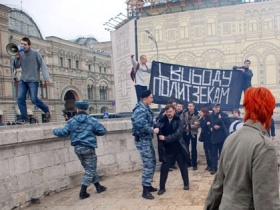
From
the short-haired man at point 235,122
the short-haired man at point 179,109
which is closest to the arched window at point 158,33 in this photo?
the short-haired man at point 179,109

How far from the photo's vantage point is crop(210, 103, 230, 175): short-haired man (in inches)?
293

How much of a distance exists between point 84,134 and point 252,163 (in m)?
4.26

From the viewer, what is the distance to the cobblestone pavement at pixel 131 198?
5.43 m

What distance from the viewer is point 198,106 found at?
8.71 meters

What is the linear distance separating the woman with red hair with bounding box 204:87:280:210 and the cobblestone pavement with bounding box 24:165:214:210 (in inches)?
124

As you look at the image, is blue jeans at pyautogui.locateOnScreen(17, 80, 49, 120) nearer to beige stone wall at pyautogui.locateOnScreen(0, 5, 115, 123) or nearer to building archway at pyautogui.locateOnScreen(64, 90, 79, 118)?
beige stone wall at pyautogui.locateOnScreen(0, 5, 115, 123)

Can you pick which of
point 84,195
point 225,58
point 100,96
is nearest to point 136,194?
point 84,195

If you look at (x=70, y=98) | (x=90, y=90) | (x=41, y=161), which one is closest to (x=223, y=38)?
(x=41, y=161)

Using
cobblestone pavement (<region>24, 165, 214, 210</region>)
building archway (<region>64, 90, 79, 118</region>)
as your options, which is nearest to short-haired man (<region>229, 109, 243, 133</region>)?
cobblestone pavement (<region>24, 165, 214, 210</region>)

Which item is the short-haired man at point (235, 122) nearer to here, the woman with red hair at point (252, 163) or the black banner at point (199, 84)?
the black banner at point (199, 84)

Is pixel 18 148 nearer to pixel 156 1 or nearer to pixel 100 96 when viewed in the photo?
pixel 156 1

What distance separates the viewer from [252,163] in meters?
2.01

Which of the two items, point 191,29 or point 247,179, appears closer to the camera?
point 247,179

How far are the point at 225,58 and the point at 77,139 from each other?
80.0 feet
